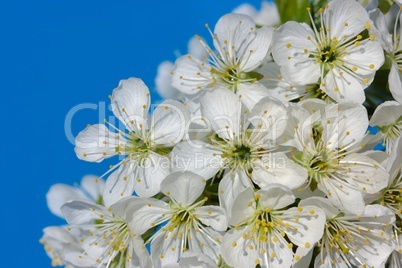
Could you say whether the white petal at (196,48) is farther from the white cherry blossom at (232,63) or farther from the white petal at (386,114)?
the white petal at (386,114)

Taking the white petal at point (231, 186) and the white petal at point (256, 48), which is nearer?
the white petal at point (231, 186)

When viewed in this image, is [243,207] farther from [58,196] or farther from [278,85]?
[58,196]

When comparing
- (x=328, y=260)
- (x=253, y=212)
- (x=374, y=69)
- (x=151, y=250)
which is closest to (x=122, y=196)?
(x=151, y=250)

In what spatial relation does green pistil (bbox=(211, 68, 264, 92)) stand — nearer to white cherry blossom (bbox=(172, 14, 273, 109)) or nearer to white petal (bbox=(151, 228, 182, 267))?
white cherry blossom (bbox=(172, 14, 273, 109))

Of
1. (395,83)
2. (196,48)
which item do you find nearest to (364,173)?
(395,83)

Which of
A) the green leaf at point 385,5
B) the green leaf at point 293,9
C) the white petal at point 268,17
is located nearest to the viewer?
the green leaf at point 385,5

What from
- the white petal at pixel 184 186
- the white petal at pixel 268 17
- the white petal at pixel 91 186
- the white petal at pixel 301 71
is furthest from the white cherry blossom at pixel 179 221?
the white petal at pixel 268 17
